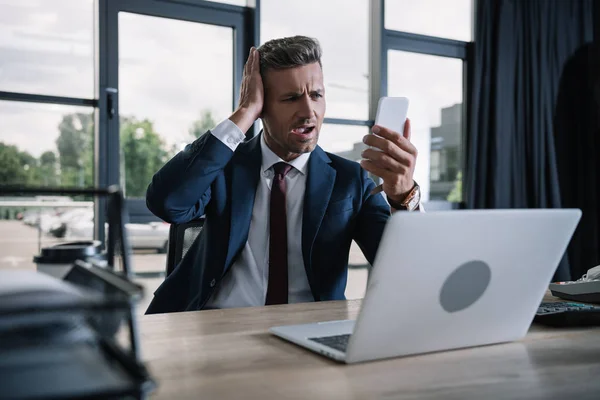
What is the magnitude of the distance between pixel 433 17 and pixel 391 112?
101 inches

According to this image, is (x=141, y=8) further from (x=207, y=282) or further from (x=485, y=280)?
(x=485, y=280)

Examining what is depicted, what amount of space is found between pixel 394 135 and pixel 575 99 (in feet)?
9.81

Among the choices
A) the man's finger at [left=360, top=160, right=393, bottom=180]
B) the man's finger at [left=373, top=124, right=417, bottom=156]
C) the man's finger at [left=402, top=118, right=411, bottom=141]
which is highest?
the man's finger at [left=402, top=118, right=411, bottom=141]

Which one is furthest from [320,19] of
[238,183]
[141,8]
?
[238,183]

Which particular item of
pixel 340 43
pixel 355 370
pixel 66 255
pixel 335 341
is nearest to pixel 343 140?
pixel 340 43

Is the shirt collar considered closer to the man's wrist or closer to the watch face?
the man's wrist

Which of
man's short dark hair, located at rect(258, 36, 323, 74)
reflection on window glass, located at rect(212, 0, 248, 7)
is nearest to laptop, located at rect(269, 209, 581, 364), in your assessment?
man's short dark hair, located at rect(258, 36, 323, 74)

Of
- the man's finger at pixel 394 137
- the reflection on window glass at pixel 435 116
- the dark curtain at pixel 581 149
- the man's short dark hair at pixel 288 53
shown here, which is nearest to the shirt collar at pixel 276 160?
the man's short dark hair at pixel 288 53

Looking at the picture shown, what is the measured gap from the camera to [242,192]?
1.55 m

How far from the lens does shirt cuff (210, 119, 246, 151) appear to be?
1.47 metres

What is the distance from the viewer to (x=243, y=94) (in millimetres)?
1658

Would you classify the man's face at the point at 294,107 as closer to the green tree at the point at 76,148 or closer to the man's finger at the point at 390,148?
the man's finger at the point at 390,148

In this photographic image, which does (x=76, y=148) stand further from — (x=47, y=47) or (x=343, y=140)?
(x=343, y=140)

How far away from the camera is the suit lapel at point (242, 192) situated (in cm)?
149
